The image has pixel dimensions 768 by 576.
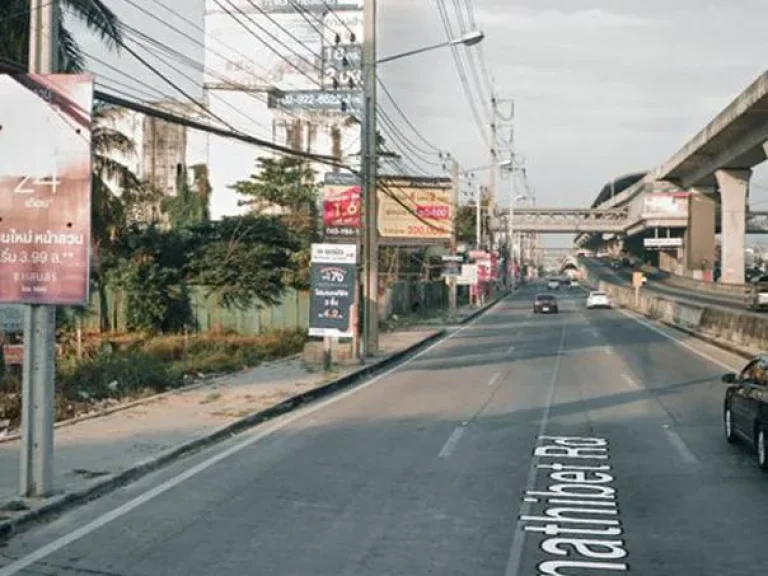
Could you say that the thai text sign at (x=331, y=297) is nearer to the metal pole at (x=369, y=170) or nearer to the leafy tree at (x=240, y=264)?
the metal pole at (x=369, y=170)

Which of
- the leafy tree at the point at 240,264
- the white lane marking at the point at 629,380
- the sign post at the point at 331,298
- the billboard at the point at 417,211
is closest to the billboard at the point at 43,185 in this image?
the white lane marking at the point at 629,380

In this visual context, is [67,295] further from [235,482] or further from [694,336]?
[694,336]

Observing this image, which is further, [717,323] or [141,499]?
[717,323]

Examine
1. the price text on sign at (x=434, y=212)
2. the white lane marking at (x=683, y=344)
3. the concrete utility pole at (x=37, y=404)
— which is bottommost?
the white lane marking at (x=683, y=344)

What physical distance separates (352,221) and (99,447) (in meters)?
23.6

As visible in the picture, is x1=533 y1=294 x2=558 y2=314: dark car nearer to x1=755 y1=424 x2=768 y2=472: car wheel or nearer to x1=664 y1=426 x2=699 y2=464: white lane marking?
x1=664 y1=426 x2=699 y2=464: white lane marking

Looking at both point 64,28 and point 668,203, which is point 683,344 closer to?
point 64,28

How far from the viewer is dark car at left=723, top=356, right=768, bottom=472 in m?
12.5

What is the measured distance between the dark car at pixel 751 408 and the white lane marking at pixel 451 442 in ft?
12.0

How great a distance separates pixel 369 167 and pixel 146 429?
15968 millimetres

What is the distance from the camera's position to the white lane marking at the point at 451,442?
45.6ft

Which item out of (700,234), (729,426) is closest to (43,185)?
(729,426)

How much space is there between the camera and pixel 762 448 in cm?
1247

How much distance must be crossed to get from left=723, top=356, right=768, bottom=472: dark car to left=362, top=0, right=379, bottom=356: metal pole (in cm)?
1657
